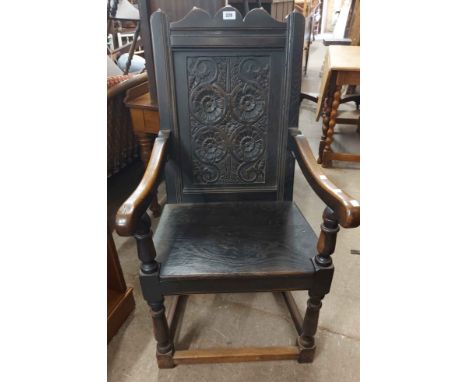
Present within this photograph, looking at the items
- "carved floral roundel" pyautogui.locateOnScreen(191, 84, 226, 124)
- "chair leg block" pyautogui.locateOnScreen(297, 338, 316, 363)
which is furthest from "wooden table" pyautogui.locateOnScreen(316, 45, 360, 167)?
"chair leg block" pyautogui.locateOnScreen(297, 338, 316, 363)

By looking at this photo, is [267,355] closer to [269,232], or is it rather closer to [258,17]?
[269,232]

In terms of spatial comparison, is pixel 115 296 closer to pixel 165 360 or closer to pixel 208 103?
pixel 165 360

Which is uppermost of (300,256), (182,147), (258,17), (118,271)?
(258,17)

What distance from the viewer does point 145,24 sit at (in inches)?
59.2

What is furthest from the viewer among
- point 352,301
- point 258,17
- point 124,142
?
point 124,142

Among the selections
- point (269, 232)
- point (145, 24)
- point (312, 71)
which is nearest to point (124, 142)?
point (145, 24)

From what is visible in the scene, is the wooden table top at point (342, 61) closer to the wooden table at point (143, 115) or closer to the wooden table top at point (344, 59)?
the wooden table top at point (344, 59)

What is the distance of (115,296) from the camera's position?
134 cm

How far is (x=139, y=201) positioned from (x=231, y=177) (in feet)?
1.70

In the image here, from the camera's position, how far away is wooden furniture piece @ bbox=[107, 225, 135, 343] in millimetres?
1252

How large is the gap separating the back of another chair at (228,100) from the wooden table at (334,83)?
146cm

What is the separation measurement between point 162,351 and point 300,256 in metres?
0.64

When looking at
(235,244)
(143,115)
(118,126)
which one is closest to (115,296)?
(235,244)

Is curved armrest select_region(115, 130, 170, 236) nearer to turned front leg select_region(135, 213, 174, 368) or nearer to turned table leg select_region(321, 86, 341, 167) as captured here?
turned front leg select_region(135, 213, 174, 368)
